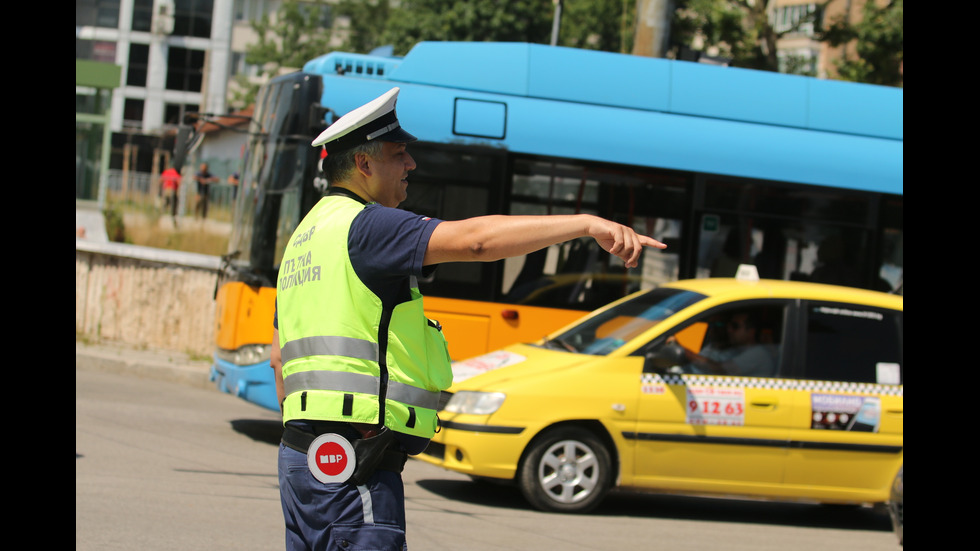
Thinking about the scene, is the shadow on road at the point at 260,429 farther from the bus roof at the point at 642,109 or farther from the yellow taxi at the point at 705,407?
the bus roof at the point at 642,109

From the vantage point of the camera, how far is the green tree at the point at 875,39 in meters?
20.6

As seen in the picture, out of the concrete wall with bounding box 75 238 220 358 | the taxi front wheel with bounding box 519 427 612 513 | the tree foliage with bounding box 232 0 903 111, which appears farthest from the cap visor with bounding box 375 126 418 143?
the concrete wall with bounding box 75 238 220 358

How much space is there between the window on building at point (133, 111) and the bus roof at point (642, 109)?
52554 mm

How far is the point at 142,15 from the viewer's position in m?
57.8

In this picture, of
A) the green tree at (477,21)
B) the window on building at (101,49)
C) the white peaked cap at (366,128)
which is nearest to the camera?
the white peaked cap at (366,128)

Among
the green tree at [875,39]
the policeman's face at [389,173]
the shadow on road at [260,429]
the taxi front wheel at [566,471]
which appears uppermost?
the green tree at [875,39]

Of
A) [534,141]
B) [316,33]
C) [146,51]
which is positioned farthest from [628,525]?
[146,51]

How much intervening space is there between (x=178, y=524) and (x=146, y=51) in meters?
56.8

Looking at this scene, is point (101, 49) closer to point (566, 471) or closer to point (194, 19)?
point (194, 19)

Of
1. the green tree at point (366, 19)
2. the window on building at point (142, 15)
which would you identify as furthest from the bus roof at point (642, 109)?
the window on building at point (142, 15)

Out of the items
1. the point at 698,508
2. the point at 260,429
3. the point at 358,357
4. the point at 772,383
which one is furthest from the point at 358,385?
the point at 260,429
